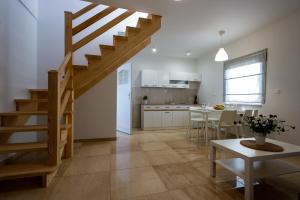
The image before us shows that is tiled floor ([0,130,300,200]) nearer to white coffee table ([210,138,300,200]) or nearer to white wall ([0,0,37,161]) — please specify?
white coffee table ([210,138,300,200])

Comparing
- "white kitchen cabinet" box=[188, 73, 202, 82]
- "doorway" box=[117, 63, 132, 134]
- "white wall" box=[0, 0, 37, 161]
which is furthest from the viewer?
"white kitchen cabinet" box=[188, 73, 202, 82]

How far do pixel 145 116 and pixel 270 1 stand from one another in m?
3.96

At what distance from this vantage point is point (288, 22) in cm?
312

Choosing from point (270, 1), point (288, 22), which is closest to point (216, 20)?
point (270, 1)

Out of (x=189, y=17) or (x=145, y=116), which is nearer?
(x=189, y=17)

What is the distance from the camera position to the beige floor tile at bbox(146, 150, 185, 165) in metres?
2.58

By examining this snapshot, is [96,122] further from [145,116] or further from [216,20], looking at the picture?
[216,20]

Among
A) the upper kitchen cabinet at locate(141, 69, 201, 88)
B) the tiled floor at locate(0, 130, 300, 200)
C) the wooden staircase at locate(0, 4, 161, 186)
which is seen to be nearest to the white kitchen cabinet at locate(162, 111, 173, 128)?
the upper kitchen cabinet at locate(141, 69, 201, 88)

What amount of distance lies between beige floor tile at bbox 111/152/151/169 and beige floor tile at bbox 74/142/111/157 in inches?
13.5

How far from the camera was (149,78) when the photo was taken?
18.2ft

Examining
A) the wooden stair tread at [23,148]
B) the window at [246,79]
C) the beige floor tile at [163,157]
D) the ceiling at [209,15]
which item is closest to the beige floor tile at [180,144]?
the beige floor tile at [163,157]

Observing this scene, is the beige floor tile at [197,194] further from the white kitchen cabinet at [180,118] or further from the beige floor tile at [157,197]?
the white kitchen cabinet at [180,118]

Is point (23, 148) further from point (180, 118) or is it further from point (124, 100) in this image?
point (180, 118)

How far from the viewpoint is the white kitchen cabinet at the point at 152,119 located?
5.16 metres
